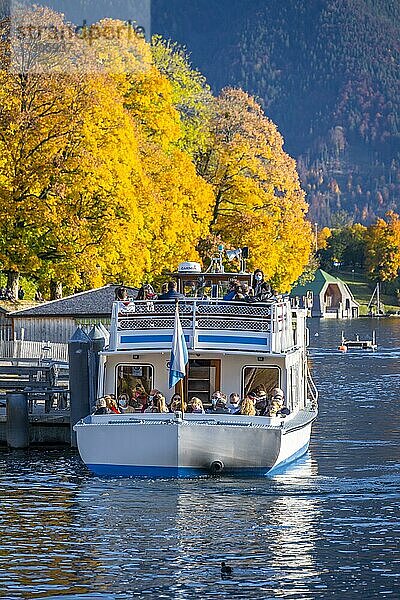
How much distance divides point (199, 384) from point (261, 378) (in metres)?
1.68

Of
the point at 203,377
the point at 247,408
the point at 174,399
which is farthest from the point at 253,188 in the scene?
the point at 247,408

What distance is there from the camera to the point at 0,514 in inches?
1232

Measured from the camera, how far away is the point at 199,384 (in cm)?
3800

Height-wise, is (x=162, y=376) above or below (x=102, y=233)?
below

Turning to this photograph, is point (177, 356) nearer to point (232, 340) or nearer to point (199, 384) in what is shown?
point (232, 340)

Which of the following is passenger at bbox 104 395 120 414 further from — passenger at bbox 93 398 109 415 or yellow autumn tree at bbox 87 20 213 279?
yellow autumn tree at bbox 87 20 213 279

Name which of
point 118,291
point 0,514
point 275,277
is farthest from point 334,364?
point 0,514

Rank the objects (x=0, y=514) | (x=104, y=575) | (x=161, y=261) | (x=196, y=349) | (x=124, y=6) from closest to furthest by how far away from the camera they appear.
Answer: (x=104, y=575)
(x=0, y=514)
(x=196, y=349)
(x=161, y=261)
(x=124, y=6)

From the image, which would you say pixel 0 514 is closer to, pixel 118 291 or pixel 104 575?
pixel 104 575

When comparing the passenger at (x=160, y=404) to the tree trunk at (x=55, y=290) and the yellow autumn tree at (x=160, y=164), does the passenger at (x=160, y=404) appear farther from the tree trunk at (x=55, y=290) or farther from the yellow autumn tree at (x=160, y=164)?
the yellow autumn tree at (x=160, y=164)

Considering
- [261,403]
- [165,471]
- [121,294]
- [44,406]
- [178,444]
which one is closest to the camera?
[178,444]

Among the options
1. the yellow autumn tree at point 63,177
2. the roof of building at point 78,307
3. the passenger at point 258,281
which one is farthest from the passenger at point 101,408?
the yellow autumn tree at point 63,177

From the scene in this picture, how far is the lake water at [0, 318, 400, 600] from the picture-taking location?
82.5 ft

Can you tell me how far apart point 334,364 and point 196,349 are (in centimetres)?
5342
